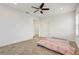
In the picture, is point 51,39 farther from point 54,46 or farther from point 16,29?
point 16,29

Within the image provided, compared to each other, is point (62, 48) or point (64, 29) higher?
point (64, 29)

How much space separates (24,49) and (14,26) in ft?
1.66

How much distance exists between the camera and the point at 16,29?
71.4 inches

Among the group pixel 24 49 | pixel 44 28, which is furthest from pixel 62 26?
pixel 24 49

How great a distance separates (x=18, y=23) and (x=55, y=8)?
0.81 metres

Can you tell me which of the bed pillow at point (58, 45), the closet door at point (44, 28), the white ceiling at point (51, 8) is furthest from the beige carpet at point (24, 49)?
the white ceiling at point (51, 8)

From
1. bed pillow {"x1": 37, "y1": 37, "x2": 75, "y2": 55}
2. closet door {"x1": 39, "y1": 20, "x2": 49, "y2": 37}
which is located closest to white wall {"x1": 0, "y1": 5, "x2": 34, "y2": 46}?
closet door {"x1": 39, "y1": 20, "x2": 49, "y2": 37}

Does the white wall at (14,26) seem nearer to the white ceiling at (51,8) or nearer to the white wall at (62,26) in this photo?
the white ceiling at (51,8)

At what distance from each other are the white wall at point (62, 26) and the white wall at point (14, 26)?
0.32m

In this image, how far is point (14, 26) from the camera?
1.78 meters

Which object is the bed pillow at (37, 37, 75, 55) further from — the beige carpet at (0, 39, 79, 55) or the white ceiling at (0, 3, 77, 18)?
the white ceiling at (0, 3, 77, 18)
